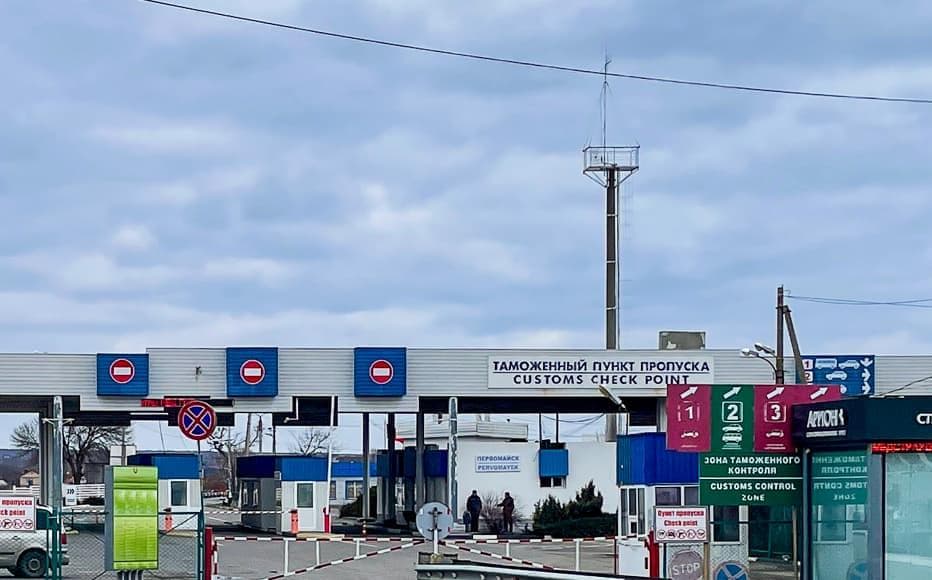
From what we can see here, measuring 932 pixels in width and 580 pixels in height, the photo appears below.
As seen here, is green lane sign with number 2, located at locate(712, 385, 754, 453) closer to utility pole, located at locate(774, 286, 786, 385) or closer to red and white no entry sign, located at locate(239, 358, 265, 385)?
utility pole, located at locate(774, 286, 786, 385)

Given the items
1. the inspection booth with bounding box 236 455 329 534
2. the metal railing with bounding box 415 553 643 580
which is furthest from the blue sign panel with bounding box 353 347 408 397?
the metal railing with bounding box 415 553 643 580

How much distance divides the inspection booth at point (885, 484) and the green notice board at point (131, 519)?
9.46m

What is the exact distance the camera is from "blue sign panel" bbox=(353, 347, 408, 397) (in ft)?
157

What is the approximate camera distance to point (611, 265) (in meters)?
69.0

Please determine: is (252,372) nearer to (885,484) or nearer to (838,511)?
(838,511)

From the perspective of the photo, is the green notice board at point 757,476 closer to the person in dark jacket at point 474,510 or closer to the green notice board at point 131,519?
the green notice board at point 131,519

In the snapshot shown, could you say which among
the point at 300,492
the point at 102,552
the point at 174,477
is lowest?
the point at 102,552

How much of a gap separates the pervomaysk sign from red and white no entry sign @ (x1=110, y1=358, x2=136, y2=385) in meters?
10.7

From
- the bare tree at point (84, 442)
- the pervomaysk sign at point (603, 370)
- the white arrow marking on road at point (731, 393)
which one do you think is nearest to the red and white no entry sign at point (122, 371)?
the pervomaysk sign at point (603, 370)

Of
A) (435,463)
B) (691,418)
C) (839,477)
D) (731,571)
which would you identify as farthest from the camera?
(435,463)

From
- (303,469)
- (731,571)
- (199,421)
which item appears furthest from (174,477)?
(731,571)

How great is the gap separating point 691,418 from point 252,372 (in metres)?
27.8

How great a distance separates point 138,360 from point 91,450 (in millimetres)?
60926

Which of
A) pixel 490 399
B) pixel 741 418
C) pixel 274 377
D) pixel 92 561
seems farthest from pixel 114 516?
pixel 490 399
